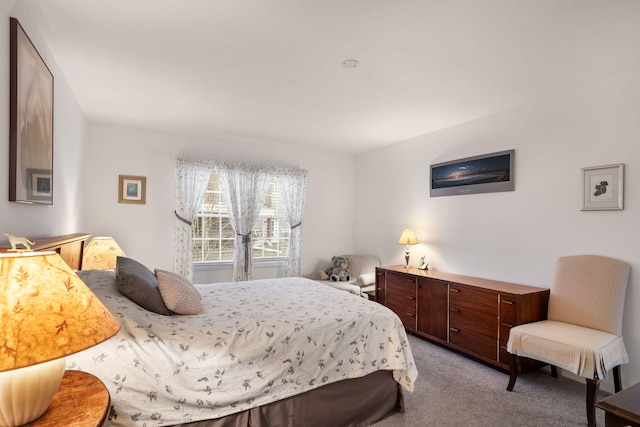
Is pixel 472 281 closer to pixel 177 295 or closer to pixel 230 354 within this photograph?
pixel 230 354

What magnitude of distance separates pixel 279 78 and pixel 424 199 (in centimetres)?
264

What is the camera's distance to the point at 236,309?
245 cm

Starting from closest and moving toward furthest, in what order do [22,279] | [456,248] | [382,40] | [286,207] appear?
[22,279], [382,40], [456,248], [286,207]

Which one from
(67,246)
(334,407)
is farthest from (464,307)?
(67,246)

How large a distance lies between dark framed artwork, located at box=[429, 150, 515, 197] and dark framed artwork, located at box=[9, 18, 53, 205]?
12.8 feet

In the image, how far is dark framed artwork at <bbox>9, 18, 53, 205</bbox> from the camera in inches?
64.8

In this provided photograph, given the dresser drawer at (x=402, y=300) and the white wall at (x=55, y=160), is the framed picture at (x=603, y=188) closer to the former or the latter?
the dresser drawer at (x=402, y=300)

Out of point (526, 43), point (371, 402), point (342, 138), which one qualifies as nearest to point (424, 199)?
point (342, 138)

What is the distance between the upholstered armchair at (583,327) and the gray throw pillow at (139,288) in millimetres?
2706

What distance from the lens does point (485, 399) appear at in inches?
105

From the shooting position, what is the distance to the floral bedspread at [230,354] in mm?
1673

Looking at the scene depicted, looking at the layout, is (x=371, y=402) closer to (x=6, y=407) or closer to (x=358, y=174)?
(x=6, y=407)

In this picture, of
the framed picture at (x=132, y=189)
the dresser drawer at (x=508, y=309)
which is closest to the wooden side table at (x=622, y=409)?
the dresser drawer at (x=508, y=309)

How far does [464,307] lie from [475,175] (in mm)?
1491
